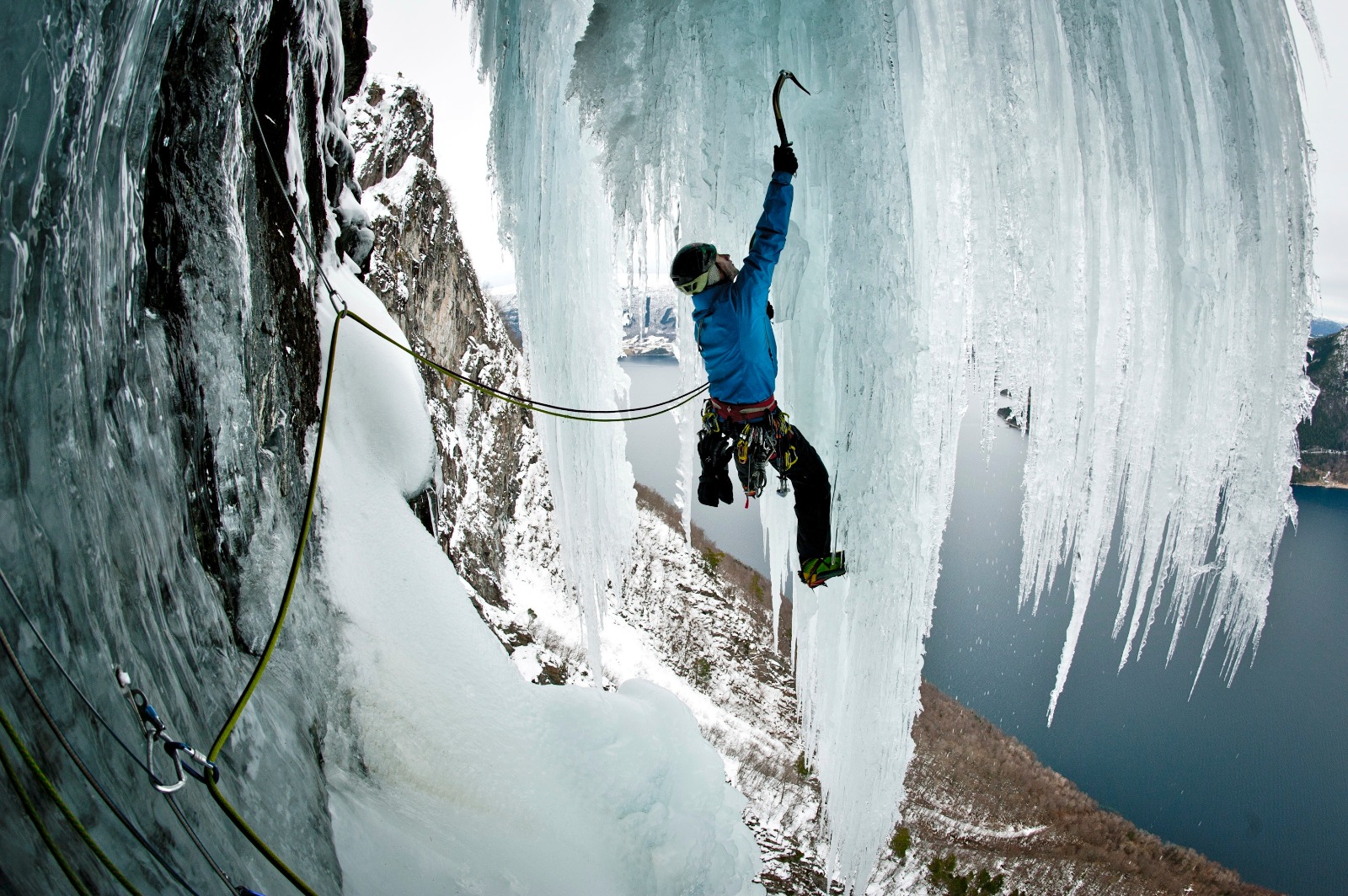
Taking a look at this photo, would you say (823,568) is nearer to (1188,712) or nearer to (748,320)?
(748,320)

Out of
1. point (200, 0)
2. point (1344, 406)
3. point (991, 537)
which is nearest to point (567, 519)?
point (200, 0)

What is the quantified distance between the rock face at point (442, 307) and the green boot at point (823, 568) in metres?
12.7

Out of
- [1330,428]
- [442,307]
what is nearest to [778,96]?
[442,307]

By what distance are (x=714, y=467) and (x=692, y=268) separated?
123 cm

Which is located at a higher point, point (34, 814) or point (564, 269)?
point (564, 269)

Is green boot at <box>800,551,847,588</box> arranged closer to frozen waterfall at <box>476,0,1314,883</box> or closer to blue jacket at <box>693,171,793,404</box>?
frozen waterfall at <box>476,0,1314,883</box>

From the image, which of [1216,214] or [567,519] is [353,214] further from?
[1216,214]

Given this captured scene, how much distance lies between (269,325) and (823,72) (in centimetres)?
328

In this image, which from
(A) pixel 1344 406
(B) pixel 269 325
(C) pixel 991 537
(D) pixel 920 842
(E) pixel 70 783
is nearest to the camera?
(E) pixel 70 783

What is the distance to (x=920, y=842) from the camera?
54.7 feet

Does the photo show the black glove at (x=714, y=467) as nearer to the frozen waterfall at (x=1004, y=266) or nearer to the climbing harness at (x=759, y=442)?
the climbing harness at (x=759, y=442)

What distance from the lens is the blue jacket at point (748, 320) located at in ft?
9.61

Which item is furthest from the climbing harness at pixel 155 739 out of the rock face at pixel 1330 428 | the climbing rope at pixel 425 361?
the rock face at pixel 1330 428

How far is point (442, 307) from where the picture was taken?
61.8ft
